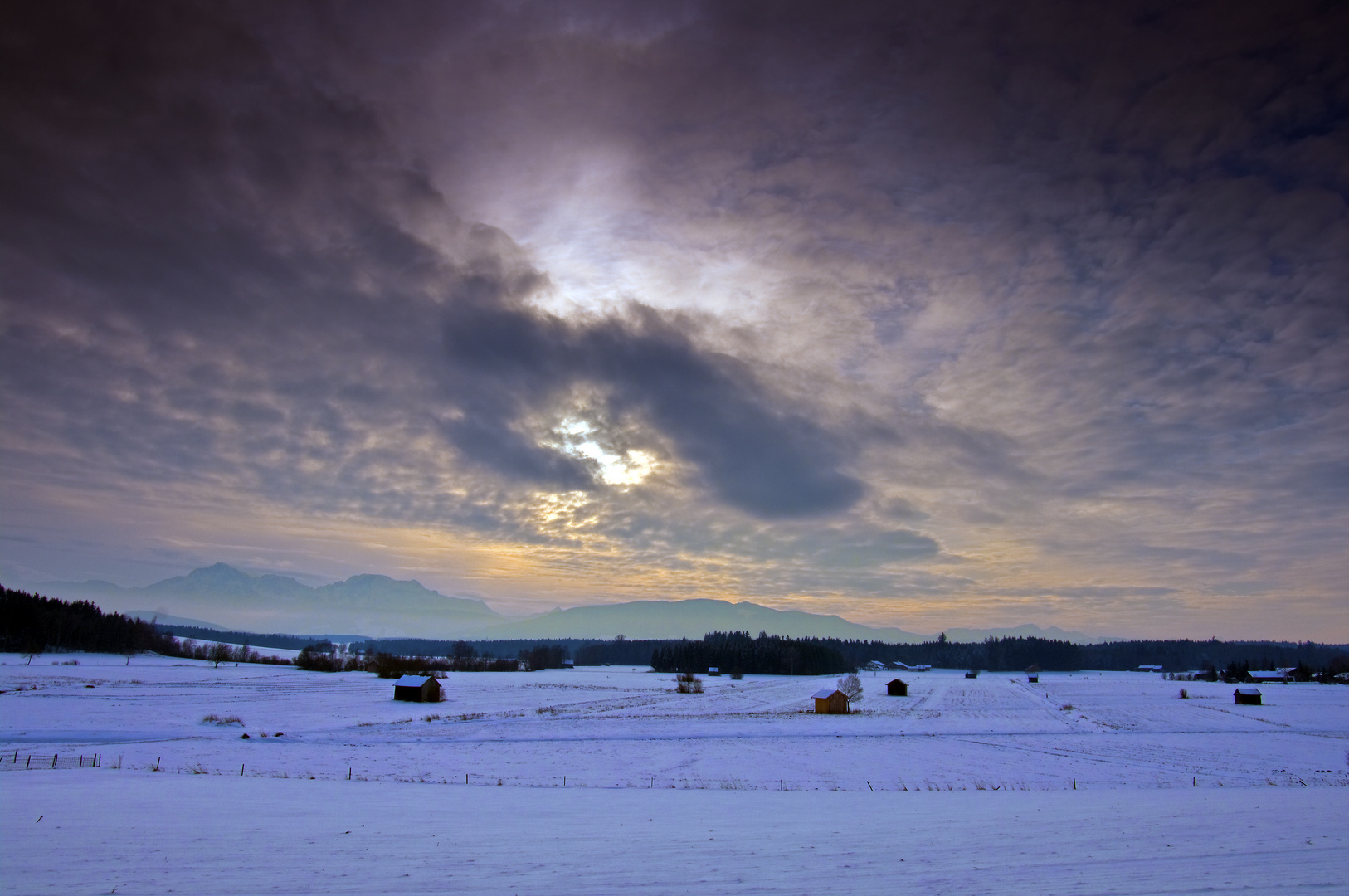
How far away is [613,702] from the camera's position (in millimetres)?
75062

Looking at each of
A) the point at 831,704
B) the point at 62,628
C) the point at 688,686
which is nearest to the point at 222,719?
the point at 831,704

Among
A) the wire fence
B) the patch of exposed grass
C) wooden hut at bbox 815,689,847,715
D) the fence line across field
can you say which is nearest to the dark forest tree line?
wooden hut at bbox 815,689,847,715

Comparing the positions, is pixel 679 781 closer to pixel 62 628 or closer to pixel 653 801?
pixel 653 801

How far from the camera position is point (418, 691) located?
72.5 metres

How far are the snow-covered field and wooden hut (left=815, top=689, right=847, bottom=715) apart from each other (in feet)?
14.4

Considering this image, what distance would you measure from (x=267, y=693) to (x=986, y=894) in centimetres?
7922

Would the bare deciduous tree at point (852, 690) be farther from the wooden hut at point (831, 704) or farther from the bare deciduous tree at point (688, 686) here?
the bare deciduous tree at point (688, 686)

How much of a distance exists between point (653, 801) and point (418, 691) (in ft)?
182

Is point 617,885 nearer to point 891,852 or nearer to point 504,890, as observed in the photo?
point 504,890

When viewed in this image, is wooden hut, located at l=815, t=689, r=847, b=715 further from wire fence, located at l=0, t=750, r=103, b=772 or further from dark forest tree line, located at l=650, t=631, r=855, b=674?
dark forest tree line, located at l=650, t=631, r=855, b=674

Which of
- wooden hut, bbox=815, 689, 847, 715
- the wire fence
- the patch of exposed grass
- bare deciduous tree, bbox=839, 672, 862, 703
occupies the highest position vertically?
the wire fence

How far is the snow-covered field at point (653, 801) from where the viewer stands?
14953 mm

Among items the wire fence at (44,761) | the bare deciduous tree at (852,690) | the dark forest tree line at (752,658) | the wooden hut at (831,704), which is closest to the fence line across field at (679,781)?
the wire fence at (44,761)

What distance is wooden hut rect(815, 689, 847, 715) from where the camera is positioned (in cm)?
6850
